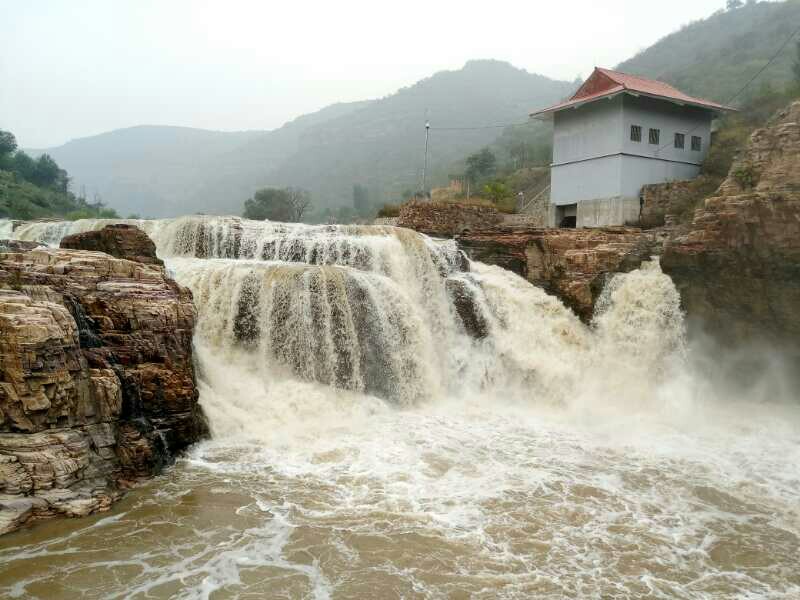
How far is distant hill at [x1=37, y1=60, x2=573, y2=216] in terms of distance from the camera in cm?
7656

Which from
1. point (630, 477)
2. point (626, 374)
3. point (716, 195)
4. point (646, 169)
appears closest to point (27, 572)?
point (630, 477)

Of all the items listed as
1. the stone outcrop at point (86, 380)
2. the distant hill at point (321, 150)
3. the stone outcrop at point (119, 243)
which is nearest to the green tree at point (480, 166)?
the distant hill at point (321, 150)

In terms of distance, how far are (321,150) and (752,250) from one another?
85.6 meters

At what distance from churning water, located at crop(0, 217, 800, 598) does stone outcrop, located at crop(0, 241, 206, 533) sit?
18.0 inches

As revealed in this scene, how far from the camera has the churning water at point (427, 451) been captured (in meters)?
5.74

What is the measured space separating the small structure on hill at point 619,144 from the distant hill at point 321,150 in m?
42.9

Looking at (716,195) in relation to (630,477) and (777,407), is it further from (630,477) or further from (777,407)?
(630,477)

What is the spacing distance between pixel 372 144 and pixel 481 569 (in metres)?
85.1

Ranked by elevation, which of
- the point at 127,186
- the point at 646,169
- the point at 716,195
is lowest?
the point at 716,195

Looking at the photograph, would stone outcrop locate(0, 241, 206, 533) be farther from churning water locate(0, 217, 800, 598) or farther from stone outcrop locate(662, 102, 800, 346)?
stone outcrop locate(662, 102, 800, 346)

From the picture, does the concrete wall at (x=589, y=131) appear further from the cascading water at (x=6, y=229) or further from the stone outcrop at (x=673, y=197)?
the cascading water at (x=6, y=229)

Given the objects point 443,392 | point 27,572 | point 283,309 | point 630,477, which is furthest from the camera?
point 443,392

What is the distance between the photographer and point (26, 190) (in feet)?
89.4

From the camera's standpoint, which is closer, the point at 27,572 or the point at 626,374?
the point at 27,572
